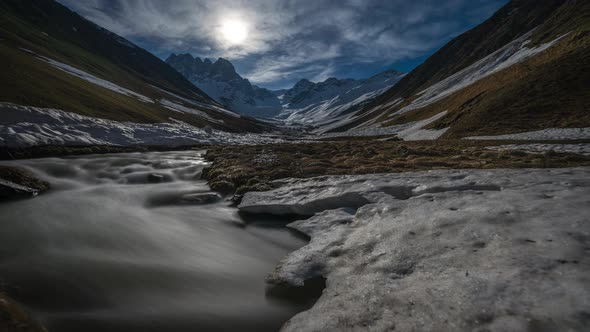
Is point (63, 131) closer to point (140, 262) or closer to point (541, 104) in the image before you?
point (140, 262)

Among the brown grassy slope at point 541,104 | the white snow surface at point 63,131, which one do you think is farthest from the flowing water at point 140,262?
the brown grassy slope at point 541,104

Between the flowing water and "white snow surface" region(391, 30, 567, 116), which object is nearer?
the flowing water

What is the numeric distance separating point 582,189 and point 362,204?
691 centimetres

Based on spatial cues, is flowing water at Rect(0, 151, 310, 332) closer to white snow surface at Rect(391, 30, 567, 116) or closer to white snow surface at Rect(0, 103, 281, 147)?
white snow surface at Rect(0, 103, 281, 147)

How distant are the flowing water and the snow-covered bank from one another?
1257mm

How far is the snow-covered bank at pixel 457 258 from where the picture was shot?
14.8 feet

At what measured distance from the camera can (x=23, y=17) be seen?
5251 inches

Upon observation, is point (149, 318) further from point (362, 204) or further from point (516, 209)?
point (516, 209)

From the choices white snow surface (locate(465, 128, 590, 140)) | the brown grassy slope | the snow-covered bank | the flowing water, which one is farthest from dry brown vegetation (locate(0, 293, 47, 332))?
the brown grassy slope

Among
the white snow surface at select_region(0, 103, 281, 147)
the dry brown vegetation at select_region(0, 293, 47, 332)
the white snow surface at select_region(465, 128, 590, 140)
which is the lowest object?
the white snow surface at select_region(465, 128, 590, 140)

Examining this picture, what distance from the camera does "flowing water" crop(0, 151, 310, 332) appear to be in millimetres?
6332

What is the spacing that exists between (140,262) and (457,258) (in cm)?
915

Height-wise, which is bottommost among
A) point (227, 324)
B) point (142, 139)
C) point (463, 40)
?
point (227, 324)

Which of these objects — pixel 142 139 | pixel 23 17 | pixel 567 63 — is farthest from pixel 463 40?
pixel 23 17
